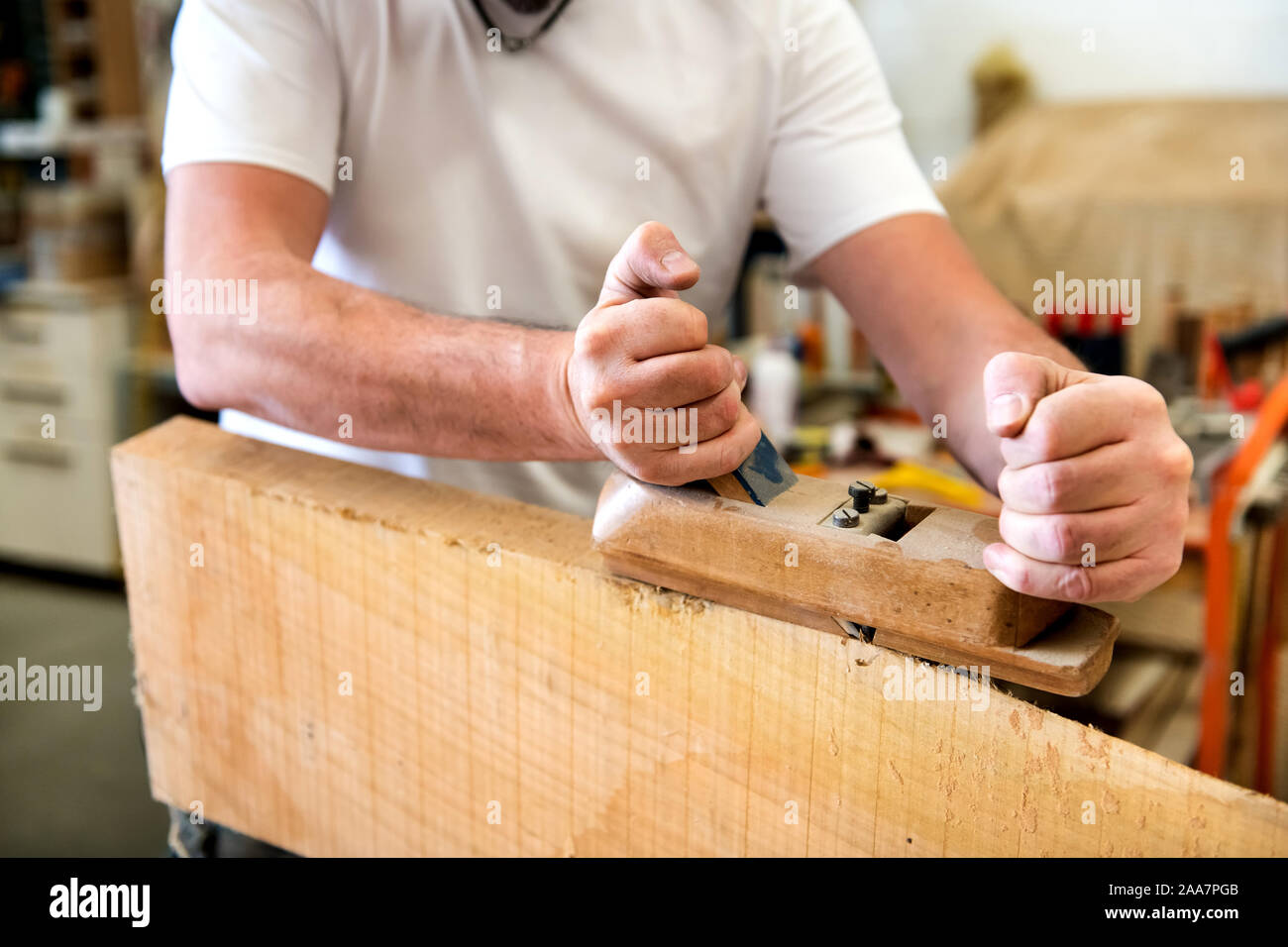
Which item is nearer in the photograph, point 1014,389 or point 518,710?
point 1014,389

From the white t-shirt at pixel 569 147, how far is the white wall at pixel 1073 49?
244cm

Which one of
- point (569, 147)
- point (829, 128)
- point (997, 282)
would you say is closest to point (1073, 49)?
point (997, 282)

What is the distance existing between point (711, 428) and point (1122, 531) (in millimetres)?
247

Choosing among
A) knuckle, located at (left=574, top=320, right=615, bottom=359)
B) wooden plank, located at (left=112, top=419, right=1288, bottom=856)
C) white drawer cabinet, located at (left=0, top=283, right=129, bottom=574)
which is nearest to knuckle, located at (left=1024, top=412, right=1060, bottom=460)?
wooden plank, located at (left=112, top=419, right=1288, bottom=856)

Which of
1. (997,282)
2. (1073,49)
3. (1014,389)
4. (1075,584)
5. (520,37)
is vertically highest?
(1073,49)

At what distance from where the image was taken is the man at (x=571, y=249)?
636mm

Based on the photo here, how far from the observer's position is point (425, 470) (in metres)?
1.17

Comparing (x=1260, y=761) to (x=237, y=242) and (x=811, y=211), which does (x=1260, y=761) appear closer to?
(x=811, y=211)

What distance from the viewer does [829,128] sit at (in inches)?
46.8

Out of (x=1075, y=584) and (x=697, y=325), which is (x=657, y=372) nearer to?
(x=697, y=325)

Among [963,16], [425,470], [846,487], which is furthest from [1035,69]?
[846,487]

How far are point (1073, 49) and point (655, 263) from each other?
10.5 feet

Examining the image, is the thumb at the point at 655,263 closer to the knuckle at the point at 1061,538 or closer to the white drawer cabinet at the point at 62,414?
the knuckle at the point at 1061,538

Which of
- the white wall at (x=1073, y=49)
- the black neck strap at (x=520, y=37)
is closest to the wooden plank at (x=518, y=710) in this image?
the black neck strap at (x=520, y=37)
